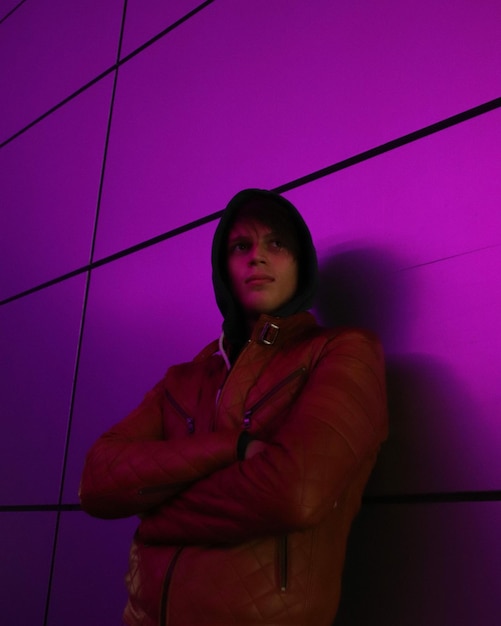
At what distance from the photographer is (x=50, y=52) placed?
2902 millimetres

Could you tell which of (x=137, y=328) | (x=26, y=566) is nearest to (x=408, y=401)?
(x=137, y=328)

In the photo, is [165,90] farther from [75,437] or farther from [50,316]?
[75,437]

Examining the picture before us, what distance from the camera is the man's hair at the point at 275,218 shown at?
1.32 m

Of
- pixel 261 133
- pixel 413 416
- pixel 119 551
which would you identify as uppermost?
pixel 261 133

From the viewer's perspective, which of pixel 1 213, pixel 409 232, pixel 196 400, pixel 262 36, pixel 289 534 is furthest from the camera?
pixel 1 213

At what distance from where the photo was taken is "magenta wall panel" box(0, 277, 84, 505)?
79.5 inches

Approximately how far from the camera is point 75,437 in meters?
1.96

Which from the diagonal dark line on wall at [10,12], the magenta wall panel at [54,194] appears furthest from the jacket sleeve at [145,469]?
the diagonal dark line on wall at [10,12]

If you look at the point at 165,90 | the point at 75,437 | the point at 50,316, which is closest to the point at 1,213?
the point at 50,316

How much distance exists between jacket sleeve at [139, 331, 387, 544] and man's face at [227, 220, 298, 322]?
261mm

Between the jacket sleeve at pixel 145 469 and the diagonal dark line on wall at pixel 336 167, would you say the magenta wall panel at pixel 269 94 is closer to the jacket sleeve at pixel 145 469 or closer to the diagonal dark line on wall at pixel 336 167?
the diagonal dark line on wall at pixel 336 167

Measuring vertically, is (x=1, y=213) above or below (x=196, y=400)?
above

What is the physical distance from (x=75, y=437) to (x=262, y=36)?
57.4 inches

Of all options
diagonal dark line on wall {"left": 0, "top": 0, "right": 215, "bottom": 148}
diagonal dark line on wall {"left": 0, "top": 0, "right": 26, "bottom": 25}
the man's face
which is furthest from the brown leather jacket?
diagonal dark line on wall {"left": 0, "top": 0, "right": 26, "bottom": 25}
